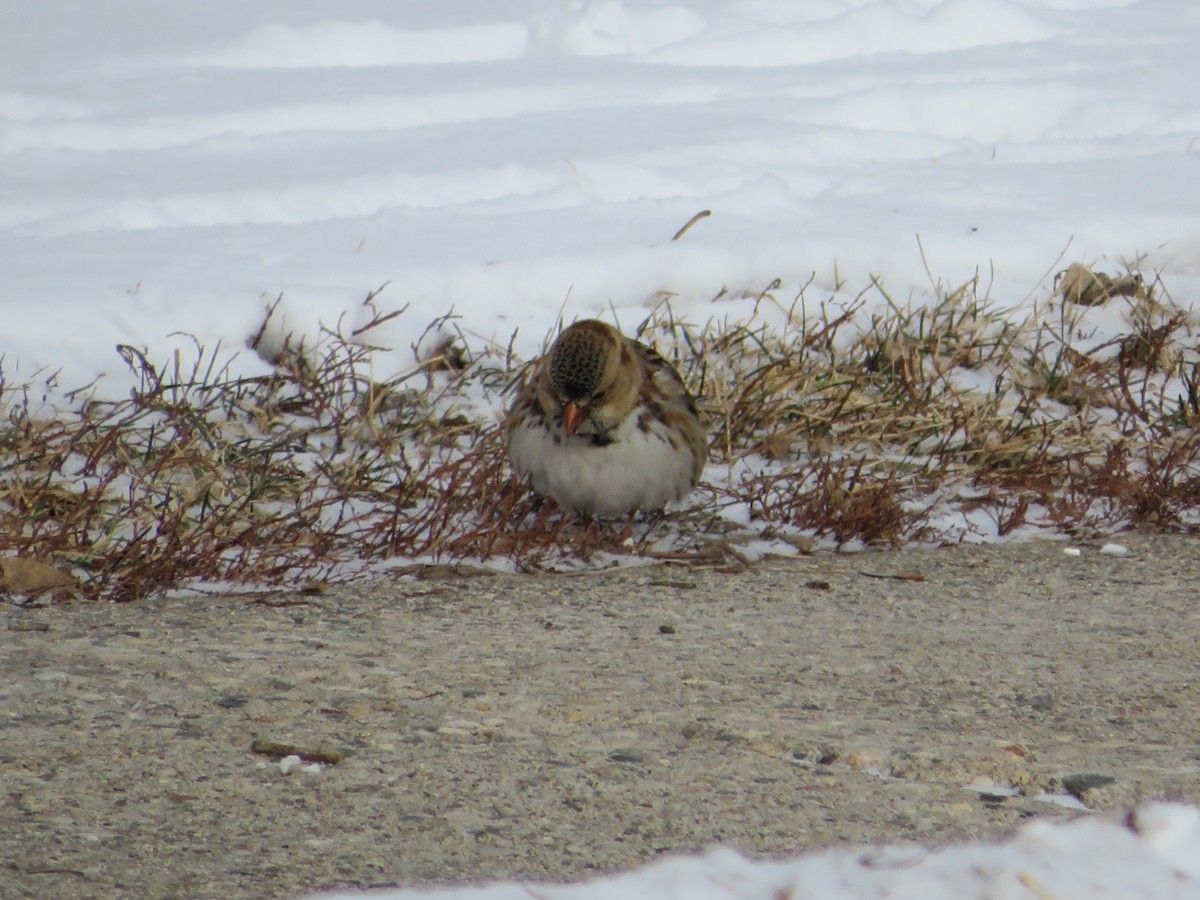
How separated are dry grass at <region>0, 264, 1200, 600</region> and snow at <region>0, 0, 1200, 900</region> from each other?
22 cm

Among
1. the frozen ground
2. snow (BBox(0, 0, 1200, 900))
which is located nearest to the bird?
snow (BBox(0, 0, 1200, 900))

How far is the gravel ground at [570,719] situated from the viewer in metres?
2.23

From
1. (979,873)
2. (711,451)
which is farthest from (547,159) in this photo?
(979,873)

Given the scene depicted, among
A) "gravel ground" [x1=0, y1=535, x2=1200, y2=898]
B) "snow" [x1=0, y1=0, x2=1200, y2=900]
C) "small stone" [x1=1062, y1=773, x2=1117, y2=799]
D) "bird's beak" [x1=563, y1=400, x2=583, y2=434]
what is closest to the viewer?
"gravel ground" [x1=0, y1=535, x2=1200, y2=898]

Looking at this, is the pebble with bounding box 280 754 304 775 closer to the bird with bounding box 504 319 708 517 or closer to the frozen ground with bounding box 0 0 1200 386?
the bird with bounding box 504 319 708 517

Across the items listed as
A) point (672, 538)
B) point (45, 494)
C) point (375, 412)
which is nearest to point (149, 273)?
point (375, 412)

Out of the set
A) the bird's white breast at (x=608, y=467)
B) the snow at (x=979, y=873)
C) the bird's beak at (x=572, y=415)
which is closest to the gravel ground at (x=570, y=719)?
the bird's white breast at (x=608, y=467)

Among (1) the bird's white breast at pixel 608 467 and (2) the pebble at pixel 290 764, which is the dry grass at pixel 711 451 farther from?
(2) the pebble at pixel 290 764

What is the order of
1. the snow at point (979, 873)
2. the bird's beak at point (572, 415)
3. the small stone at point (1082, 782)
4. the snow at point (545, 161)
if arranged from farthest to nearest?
the snow at point (545, 161) → the bird's beak at point (572, 415) → the small stone at point (1082, 782) → the snow at point (979, 873)

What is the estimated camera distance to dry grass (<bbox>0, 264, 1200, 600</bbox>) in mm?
4137

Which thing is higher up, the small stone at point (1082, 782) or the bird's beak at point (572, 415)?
the bird's beak at point (572, 415)

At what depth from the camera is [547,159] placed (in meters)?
7.20

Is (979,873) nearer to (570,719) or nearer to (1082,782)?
(1082,782)

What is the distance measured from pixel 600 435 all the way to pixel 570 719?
4.64ft
